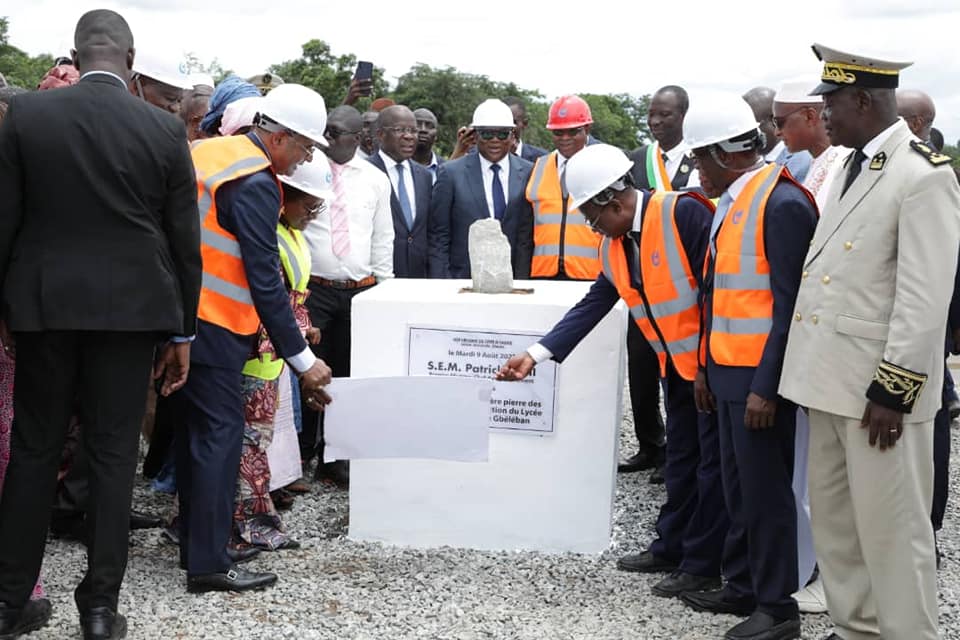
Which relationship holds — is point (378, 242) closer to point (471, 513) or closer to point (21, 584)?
point (471, 513)

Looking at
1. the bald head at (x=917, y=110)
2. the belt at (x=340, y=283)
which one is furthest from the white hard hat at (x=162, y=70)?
the bald head at (x=917, y=110)

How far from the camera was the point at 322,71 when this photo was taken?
2531 centimetres

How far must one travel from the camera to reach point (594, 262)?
21.3 ft

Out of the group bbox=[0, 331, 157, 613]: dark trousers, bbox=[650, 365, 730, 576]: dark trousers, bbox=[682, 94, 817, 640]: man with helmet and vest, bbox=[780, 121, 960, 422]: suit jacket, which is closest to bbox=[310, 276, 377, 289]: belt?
bbox=[650, 365, 730, 576]: dark trousers

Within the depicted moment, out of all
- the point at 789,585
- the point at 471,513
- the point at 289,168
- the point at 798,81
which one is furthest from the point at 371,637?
the point at 798,81

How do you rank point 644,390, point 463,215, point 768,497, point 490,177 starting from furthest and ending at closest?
point 490,177, point 463,215, point 644,390, point 768,497

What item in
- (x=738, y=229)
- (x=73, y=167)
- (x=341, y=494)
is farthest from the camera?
(x=341, y=494)

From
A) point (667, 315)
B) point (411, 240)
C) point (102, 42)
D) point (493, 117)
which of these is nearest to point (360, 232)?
point (411, 240)

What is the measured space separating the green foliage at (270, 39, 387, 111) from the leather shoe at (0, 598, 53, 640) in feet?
70.0

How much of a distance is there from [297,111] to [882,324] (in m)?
2.26

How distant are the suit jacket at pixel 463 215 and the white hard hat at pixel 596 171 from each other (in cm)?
255

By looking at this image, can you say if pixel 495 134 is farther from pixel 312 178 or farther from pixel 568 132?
pixel 312 178

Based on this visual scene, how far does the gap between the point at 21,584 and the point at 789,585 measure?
2658mm

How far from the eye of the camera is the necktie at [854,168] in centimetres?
342
